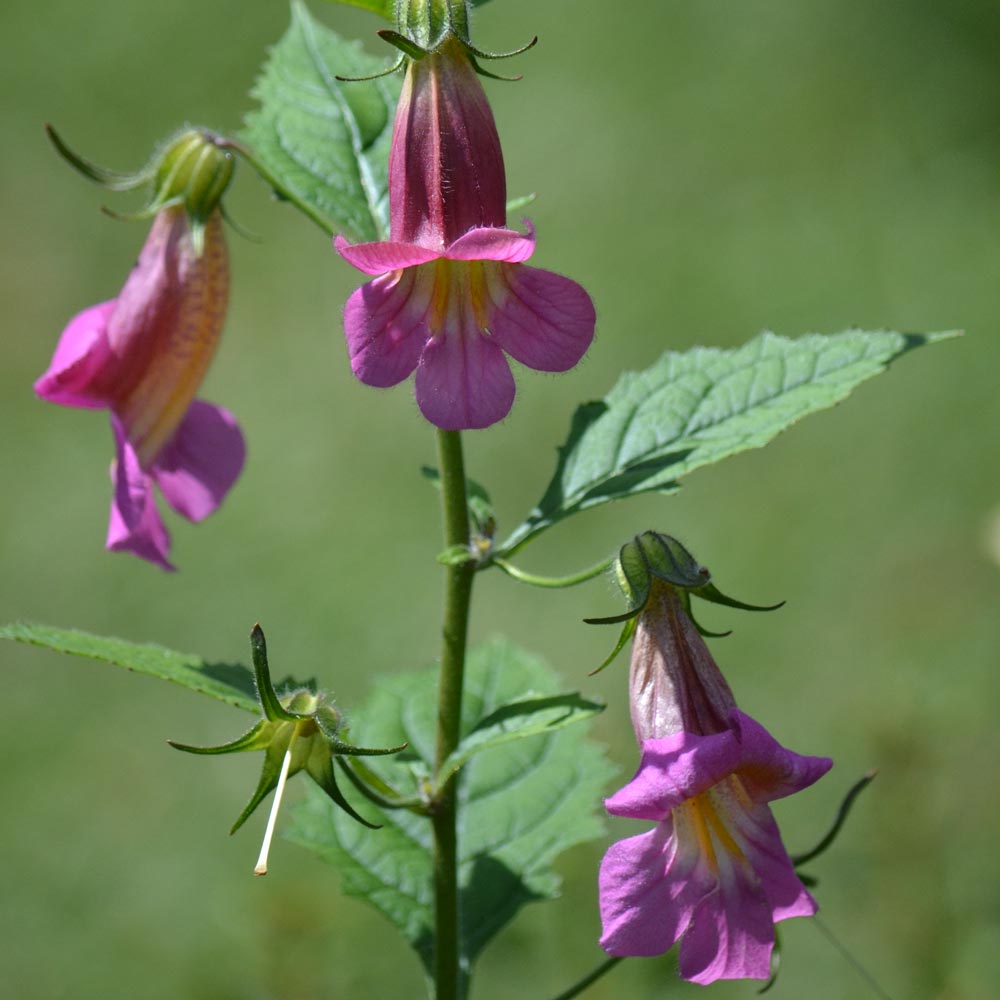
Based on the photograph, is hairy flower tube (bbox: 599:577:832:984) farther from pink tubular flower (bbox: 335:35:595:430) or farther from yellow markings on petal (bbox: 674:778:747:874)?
pink tubular flower (bbox: 335:35:595:430)

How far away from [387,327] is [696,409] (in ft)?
1.73

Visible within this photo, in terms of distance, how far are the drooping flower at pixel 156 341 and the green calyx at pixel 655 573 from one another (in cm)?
61

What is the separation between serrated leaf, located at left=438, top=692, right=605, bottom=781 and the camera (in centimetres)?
166

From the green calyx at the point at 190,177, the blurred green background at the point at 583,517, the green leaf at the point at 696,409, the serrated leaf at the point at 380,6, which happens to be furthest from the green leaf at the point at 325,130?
the blurred green background at the point at 583,517

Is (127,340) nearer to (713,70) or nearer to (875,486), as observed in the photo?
(875,486)

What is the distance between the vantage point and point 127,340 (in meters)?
1.85

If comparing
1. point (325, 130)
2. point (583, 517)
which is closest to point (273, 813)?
point (325, 130)

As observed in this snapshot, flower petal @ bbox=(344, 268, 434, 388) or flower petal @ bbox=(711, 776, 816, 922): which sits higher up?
flower petal @ bbox=(344, 268, 434, 388)

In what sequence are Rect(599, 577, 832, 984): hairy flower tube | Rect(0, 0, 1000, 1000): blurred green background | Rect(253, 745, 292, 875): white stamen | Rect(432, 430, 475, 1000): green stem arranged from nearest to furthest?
Rect(253, 745, 292, 875): white stamen, Rect(599, 577, 832, 984): hairy flower tube, Rect(432, 430, 475, 1000): green stem, Rect(0, 0, 1000, 1000): blurred green background

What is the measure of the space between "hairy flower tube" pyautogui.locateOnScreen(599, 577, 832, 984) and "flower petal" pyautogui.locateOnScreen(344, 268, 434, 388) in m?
0.38

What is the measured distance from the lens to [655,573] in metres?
1.66

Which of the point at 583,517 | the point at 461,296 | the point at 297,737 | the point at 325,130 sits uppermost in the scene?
the point at 583,517

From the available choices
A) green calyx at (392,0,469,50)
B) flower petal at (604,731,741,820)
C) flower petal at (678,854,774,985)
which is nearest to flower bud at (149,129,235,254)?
green calyx at (392,0,469,50)

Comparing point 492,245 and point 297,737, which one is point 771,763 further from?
point 492,245
